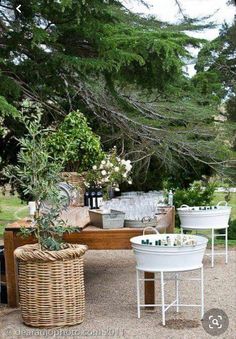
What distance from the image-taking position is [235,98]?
13.5m

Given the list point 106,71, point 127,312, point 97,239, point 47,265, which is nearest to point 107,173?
point 106,71

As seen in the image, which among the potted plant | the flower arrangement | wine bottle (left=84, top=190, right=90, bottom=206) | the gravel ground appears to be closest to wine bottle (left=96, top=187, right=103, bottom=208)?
wine bottle (left=84, top=190, right=90, bottom=206)

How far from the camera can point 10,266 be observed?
4305mm

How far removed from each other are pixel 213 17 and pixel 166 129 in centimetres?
154

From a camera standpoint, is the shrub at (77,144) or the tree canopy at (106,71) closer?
the tree canopy at (106,71)

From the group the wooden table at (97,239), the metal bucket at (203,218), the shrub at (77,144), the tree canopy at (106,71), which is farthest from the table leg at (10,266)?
the metal bucket at (203,218)

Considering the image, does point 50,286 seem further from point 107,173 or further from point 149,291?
point 107,173

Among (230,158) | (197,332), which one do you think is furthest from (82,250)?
(230,158)

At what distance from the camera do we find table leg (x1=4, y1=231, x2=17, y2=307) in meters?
4.25

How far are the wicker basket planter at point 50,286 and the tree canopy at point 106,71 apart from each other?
1019 millimetres

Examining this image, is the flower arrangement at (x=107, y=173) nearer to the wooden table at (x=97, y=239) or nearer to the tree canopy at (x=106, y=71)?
the tree canopy at (x=106, y=71)

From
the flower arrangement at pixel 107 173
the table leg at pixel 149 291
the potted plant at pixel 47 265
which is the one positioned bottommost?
the table leg at pixel 149 291

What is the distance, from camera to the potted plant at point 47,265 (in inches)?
144

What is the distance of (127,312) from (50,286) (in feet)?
2.53
